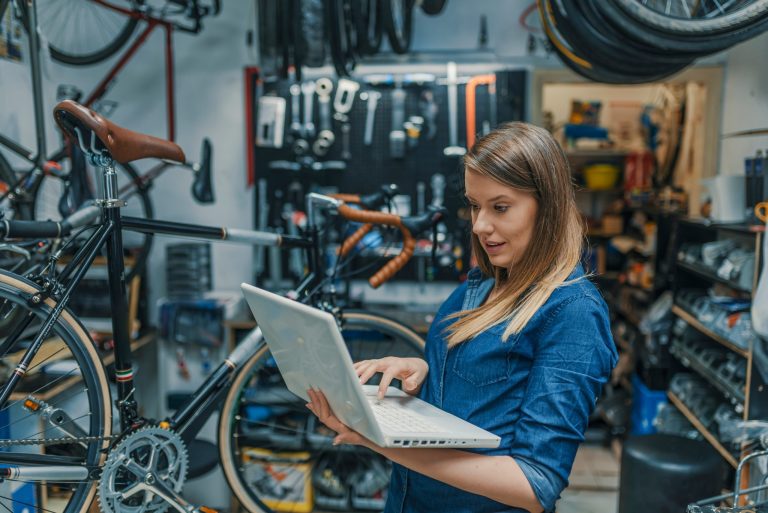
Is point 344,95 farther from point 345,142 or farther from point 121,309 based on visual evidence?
point 121,309

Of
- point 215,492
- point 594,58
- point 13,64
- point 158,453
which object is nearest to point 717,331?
point 594,58

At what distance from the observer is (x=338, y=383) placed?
3.14ft

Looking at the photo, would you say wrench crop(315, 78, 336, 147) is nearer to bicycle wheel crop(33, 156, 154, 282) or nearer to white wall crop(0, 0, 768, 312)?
white wall crop(0, 0, 768, 312)

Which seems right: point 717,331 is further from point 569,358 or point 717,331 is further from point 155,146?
point 155,146

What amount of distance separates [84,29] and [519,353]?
10.8 ft

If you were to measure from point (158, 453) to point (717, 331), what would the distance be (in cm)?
214

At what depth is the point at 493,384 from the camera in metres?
1.05

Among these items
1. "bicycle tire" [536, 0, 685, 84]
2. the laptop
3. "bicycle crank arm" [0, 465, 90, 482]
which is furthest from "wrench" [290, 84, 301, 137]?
the laptop

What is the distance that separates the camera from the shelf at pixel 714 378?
222 cm

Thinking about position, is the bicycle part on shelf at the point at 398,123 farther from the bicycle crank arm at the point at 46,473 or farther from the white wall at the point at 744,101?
the bicycle crank arm at the point at 46,473

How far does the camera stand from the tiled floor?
2928mm

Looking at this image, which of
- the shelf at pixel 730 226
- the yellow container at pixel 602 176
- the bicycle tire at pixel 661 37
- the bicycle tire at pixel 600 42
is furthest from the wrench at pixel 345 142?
the yellow container at pixel 602 176

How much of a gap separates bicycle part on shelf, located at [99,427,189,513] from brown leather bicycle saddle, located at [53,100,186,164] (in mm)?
732

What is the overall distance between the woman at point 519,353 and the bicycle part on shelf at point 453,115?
2.09m
